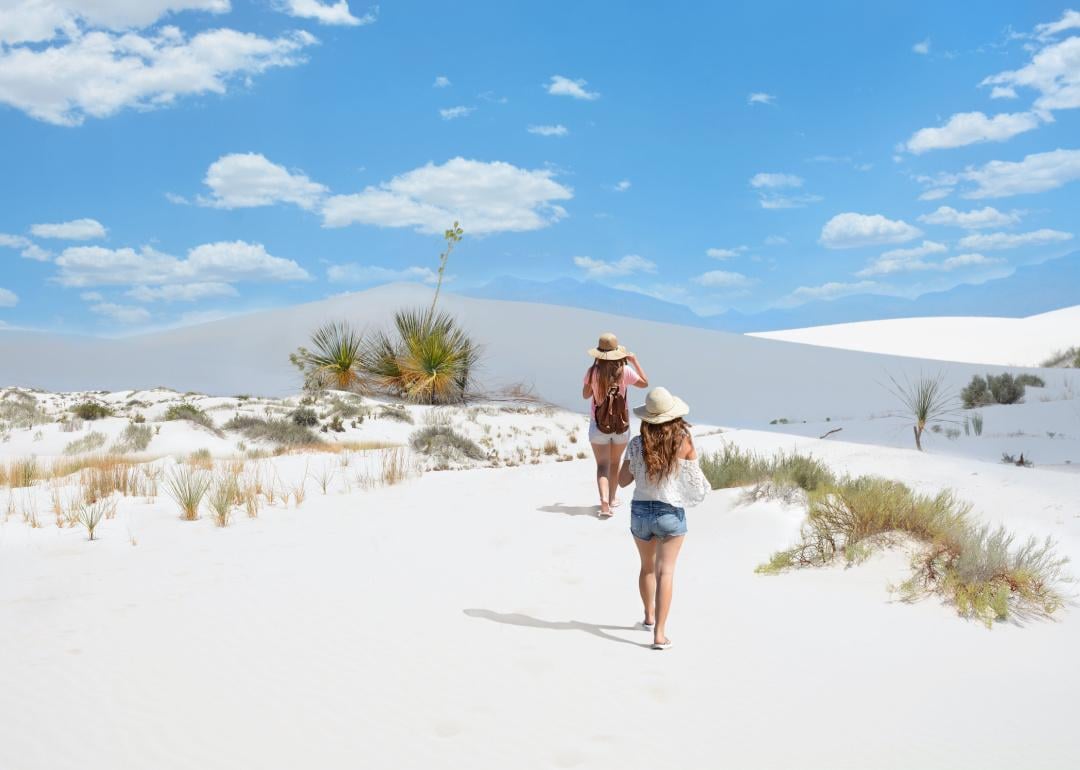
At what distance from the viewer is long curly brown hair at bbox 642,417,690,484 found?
4.29 m

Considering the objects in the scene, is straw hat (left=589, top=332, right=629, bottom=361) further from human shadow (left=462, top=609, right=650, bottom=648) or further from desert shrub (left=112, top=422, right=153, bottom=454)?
desert shrub (left=112, top=422, right=153, bottom=454)

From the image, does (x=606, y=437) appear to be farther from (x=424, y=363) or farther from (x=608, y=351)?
(x=424, y=363)

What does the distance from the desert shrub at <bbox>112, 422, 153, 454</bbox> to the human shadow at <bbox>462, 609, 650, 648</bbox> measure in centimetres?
971

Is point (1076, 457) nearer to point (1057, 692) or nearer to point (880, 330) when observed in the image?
point (1057, 692)

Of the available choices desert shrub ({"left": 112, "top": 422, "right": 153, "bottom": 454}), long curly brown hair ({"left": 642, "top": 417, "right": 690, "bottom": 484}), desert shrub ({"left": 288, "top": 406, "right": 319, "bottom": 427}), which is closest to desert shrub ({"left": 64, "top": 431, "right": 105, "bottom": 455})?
desert shrub ({"left": 112, "top": 422, "right": 153, "bottom": 454})

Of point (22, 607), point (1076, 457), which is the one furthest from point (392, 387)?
point (22, 607)

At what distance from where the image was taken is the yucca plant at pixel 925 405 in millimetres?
11312

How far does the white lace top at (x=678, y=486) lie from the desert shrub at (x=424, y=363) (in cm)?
1427

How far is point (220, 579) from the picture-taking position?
5664 mm

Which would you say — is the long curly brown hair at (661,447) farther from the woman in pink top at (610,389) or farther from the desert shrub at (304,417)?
the desert shrub at (304,417)

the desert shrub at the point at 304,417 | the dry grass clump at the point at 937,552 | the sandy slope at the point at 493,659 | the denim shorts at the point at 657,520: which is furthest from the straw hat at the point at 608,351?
→ the desert shrub at the point at 304,417

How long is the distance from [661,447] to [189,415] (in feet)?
40.5

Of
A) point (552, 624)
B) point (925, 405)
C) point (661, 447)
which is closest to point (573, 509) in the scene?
point (552, 624)

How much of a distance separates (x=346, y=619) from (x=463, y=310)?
2671cm
